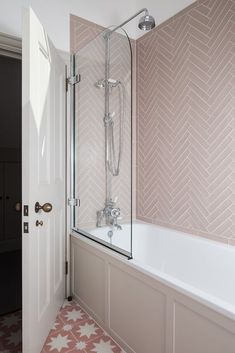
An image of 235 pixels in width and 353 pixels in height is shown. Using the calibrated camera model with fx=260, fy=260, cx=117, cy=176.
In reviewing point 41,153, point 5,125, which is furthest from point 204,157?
point 5,125

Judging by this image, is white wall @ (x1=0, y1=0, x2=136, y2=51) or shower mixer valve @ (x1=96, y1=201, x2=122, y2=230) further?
shower mixer valve @ (x1=96, y1=201, x2=122, y2=230)

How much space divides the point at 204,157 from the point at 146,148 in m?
0.72

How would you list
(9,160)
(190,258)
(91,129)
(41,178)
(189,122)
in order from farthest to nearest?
1. (9,160)
2. (91,129)
3. (189,122)
4. (190,258)
5. (41,178)

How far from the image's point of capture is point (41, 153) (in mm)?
1614

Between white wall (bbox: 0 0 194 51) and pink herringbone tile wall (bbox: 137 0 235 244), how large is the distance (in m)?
0.16

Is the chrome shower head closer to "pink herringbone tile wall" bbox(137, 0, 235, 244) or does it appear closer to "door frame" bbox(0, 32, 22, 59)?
"pink herringbone tile wall" bbox(137, 0, 235, 244)

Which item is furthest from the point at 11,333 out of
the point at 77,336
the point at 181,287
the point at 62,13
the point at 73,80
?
the point at 62,13

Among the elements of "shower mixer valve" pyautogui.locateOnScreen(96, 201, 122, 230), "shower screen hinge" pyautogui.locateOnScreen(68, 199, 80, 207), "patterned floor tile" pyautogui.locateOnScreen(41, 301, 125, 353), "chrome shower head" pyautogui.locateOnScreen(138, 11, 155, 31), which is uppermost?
"chrome shower head" pyautogui.locateOnScreen(138, 11, 155, 31)

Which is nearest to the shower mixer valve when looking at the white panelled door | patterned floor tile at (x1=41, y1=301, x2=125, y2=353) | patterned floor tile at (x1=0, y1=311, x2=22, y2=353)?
the white panelled door

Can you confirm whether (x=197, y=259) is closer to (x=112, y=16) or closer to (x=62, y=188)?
(x=62, y=188)

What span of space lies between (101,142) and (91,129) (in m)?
0.15

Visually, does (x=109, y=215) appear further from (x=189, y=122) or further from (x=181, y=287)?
(x=181, y=287)

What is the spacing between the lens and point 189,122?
7.15 ft

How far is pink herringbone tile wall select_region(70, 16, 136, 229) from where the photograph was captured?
2295mm
